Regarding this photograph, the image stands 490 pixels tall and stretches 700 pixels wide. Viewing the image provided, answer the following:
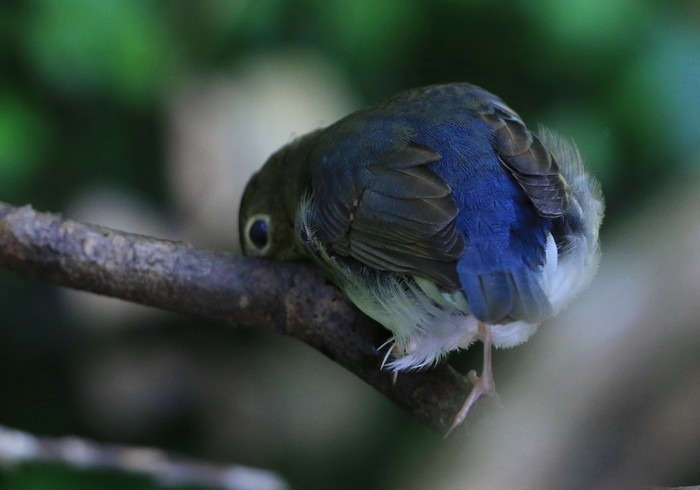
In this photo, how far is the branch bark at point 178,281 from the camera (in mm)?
2359

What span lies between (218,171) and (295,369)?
96 centimetres

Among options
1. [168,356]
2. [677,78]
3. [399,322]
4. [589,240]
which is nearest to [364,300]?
[399,322]

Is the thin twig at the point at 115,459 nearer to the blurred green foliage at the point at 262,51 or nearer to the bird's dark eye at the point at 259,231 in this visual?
the bird's dark eye at the point at 259,231

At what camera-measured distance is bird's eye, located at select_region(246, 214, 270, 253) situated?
2896 millimetres

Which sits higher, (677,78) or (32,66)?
(677,78)

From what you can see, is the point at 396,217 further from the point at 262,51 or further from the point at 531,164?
the point at 262,51

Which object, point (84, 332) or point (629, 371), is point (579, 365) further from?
point (84, 332)

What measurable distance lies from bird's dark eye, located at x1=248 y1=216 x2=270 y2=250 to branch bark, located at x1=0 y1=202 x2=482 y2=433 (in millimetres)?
480

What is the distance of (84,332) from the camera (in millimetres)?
4117

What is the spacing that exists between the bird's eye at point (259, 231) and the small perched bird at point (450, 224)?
0.27 metres

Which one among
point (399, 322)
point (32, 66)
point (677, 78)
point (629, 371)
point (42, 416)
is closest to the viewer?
point (629, 371)

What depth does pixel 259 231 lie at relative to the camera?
9.58 ft

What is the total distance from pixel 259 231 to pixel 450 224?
0.93 metres

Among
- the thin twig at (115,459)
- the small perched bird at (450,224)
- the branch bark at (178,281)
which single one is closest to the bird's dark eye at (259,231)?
the small perched bird at (450,224)
